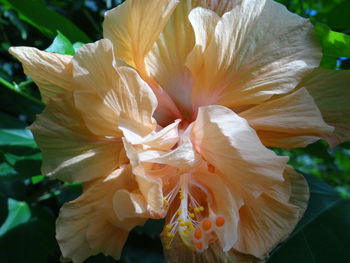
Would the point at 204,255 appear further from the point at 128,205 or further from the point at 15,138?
the point at 15,138

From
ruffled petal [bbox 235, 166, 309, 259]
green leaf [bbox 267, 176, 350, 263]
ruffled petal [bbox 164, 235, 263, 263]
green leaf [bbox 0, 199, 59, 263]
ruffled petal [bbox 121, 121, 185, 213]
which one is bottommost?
green leaf [bbox 267, 176, 350, 263]

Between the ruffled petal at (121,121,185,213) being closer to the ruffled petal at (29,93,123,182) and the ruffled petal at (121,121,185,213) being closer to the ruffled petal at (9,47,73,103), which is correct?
the ruffled petal at (29,93,123,182)

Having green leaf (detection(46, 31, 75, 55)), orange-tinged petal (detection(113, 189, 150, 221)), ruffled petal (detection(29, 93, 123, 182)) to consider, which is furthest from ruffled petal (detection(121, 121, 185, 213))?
green leaf (detection(46, 31, 75, 55))

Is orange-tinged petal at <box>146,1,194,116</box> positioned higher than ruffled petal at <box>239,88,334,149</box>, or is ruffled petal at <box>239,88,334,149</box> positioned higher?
orange-tinged petal at <box>146,1,194,116</box>

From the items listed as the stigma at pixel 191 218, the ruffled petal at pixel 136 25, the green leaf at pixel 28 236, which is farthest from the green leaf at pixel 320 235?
the green leaf at pixel 28 236

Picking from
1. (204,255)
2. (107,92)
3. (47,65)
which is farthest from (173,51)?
(204,255)
